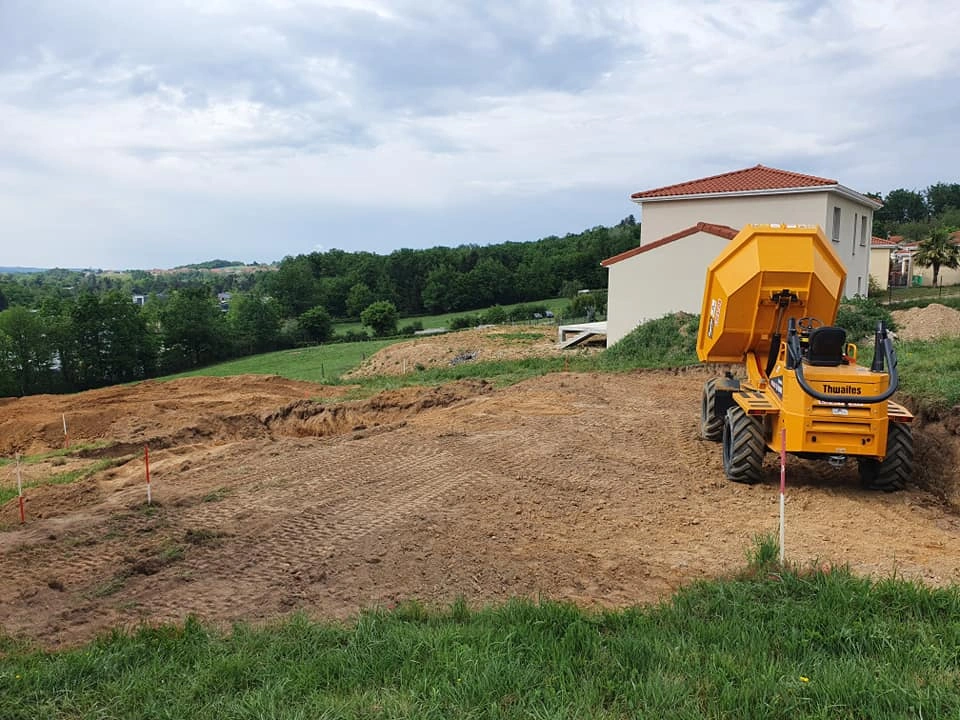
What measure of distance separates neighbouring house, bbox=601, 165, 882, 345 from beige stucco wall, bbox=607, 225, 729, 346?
0.11ft

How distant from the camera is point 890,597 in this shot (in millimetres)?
4992

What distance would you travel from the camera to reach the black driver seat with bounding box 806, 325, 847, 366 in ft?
27.1

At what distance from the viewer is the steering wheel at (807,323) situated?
365 inches

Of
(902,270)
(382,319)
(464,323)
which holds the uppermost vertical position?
(902,270)

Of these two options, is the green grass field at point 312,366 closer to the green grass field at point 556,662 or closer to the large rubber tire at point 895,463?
the large rubber tire at point 895,463

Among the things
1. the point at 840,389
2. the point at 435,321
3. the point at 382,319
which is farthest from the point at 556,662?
the point at 435,321

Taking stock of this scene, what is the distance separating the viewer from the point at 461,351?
3092 centimetres

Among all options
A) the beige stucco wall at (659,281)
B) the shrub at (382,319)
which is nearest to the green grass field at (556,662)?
the beige stucco wall at (659,281)

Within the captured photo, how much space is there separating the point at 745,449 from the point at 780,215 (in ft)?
64.5

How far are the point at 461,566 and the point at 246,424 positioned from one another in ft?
37.8

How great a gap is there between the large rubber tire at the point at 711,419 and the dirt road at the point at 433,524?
0.21 m

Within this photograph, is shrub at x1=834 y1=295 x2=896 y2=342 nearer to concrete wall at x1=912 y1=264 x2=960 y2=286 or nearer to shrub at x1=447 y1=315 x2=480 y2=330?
shrub at x1=447 y1=315 x2=480 y2=330

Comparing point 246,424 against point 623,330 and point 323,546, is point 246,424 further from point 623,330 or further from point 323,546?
point 623,330

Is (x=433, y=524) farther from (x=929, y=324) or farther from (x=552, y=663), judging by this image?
(x=929, y=324)
